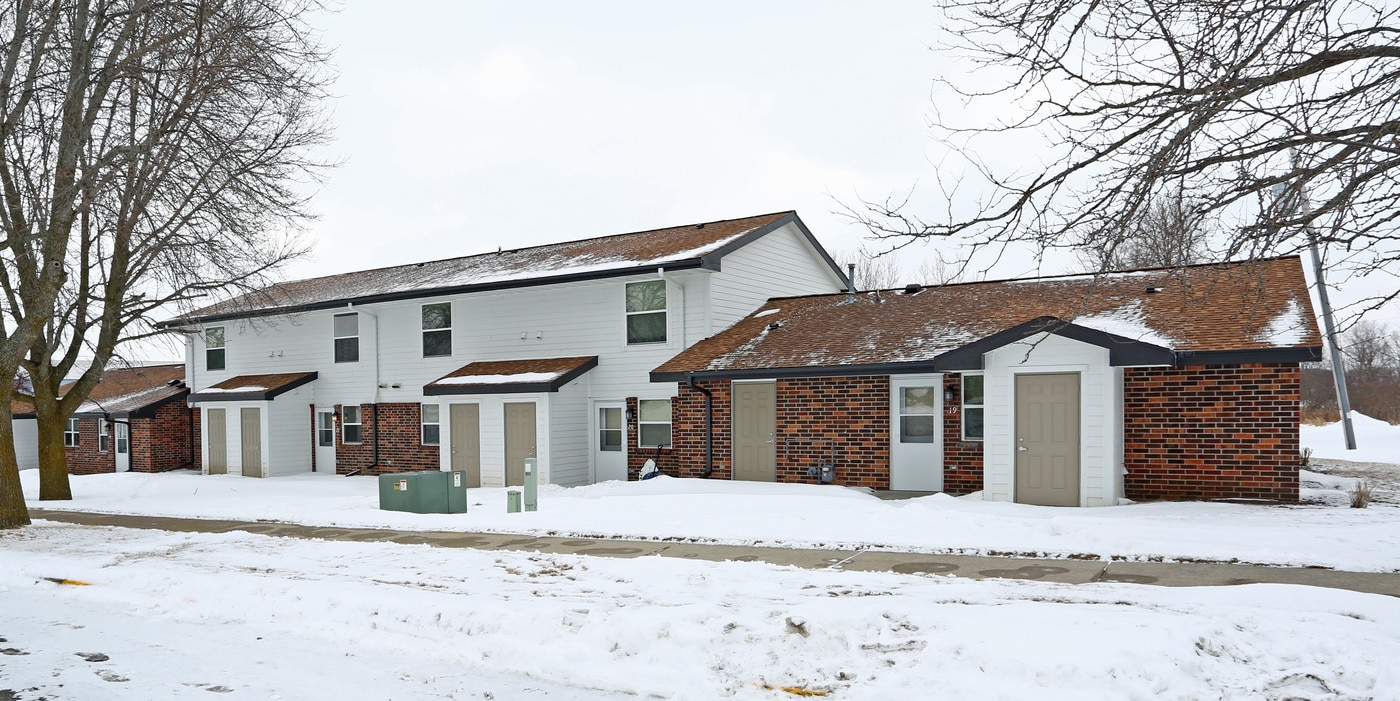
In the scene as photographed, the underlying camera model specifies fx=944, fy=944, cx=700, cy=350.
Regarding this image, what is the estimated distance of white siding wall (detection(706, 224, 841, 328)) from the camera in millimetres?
20766

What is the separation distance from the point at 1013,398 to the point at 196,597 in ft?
36.4

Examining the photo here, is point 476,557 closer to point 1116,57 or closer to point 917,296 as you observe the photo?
point 1116,57

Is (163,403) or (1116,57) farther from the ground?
(1116,57)

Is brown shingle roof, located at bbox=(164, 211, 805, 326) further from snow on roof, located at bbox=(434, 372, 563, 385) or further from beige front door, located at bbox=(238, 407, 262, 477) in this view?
beige front door, located at bbox=(238, 407, 262, 477)

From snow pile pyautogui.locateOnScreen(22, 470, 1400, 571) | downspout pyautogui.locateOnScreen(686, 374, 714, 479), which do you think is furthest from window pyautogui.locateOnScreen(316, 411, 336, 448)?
downspout pyautogui.locateOnScreen(686, 374, 714, 479)

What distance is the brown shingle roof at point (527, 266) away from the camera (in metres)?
20.7

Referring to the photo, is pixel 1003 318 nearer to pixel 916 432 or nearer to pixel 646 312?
pixel 916 432

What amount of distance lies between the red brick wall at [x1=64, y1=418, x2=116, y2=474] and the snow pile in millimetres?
13009

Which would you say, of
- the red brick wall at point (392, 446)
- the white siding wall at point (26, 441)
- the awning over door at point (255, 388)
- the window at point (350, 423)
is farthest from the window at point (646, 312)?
the white siding wall at point (26, 441)

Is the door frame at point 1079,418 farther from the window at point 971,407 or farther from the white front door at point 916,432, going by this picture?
the white front door at point 916,432

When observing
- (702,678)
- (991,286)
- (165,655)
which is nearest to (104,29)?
(165,655)

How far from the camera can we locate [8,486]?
15.6 meters

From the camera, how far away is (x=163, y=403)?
1135 inches

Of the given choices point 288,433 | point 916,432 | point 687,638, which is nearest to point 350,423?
point 288,433
